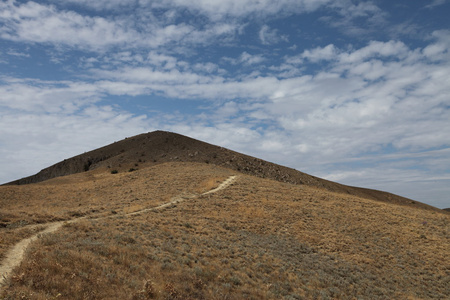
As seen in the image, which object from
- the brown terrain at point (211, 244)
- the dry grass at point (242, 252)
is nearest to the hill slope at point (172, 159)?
the brown terrain at point (211, 244)

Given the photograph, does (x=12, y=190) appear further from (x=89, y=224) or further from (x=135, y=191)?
(x=89, y=224)

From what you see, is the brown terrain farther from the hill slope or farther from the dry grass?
the hill slope

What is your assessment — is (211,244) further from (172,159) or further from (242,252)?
(172,159)

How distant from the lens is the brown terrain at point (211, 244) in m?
11.1

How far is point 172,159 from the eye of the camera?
55.4m

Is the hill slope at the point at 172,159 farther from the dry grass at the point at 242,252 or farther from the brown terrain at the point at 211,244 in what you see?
the dry grass at the point at 242,252

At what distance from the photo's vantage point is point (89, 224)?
57.6 ft

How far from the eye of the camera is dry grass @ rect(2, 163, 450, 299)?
35.8 ft

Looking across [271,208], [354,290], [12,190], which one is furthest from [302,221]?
[12,190]

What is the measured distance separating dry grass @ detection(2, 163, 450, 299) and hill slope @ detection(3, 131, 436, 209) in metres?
21.5

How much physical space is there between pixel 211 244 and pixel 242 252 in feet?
6.48

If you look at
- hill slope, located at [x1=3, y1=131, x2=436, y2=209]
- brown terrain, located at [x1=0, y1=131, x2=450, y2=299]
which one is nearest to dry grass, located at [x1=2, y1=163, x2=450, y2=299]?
brown terrain, located at [x1=0, y1=131, x2=450, y2=299]

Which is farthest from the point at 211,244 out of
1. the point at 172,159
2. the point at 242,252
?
the point at 172,159

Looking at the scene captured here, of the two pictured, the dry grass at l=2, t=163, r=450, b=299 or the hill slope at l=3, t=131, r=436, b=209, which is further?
the hill slope at l=3, t=131, r=436, b=209
